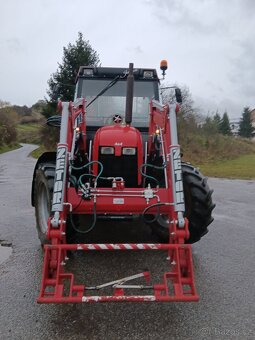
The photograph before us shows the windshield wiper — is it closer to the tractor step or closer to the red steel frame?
the red steel frame

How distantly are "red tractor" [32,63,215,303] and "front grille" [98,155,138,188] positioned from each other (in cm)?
1

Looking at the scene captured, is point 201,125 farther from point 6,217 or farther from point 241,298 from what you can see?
point 241,298

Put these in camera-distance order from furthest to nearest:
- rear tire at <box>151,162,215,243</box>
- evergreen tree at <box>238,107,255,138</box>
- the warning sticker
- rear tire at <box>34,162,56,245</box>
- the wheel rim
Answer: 1. evergreen tree at <box>238,107,255,138</box>
2. the wheel rim
3. rear tire at <box>34,162,56,245</box>
4. rear tire at <box>151,162,215,243</box>
5. the warning sticker

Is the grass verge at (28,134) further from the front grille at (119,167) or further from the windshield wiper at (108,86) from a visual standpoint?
the front grille at (119,167)

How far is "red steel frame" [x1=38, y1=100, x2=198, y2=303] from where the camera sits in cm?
299

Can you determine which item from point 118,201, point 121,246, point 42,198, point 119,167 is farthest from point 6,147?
point 121,246

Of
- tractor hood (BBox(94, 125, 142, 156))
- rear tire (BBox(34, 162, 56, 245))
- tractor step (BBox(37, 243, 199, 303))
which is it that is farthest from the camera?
rear tire (BBox(34, 162, 56, 245))

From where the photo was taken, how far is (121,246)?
3.32 metres

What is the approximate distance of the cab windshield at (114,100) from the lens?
559 centimetres

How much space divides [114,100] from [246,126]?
6428 cm

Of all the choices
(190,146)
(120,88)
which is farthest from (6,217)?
(190,146)

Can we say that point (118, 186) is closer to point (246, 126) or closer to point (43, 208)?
point (43, 208)

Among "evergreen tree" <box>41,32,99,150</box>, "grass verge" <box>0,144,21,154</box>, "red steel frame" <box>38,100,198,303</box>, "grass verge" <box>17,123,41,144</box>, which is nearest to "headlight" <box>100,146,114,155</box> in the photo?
"red steel frame" <box>38,100,198,303</box>

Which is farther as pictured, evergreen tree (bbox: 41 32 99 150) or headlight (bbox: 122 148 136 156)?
evergreen tree (bbox: 41 32 99 150)
